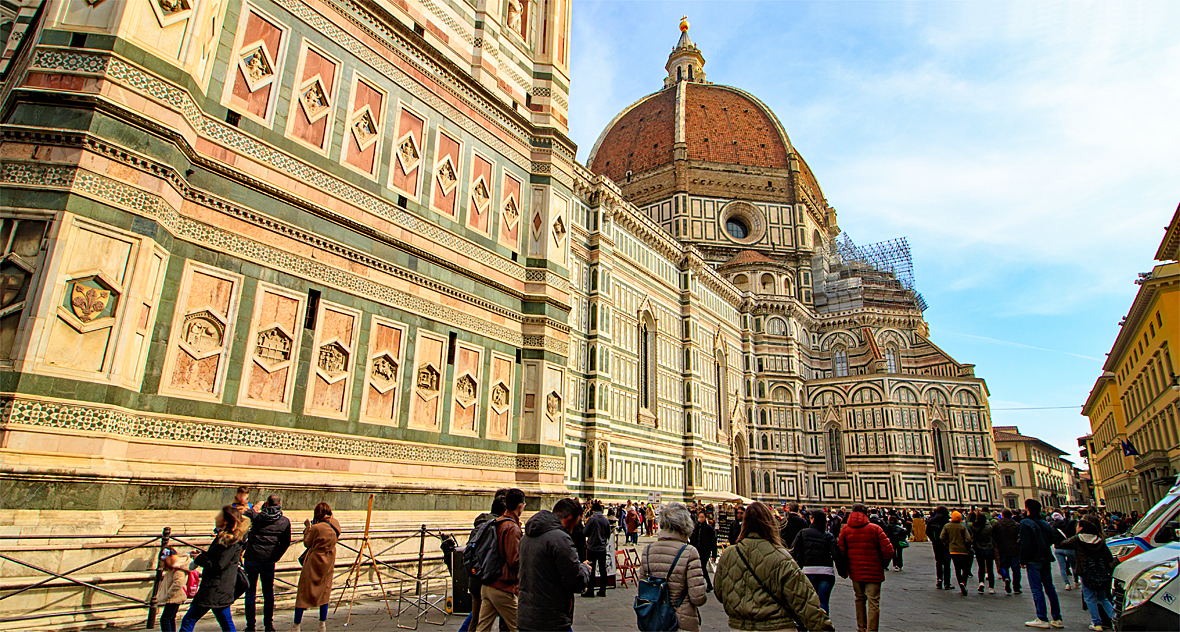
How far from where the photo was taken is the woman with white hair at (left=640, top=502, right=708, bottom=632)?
4203 mm

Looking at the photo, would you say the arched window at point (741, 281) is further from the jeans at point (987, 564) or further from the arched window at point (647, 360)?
the jeans at point (987, 564)

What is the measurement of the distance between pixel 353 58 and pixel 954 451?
5241 cm

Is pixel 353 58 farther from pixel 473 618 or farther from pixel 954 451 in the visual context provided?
pixel 954 451

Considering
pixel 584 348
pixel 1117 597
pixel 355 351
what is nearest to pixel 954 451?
pixel 584 348

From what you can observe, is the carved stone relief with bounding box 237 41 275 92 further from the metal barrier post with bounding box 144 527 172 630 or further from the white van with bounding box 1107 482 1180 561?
the white van with bounding box 1107 482 1180 561

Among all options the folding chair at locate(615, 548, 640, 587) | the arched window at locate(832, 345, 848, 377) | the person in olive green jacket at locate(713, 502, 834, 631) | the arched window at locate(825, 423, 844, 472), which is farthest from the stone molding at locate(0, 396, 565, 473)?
the arched window at locate(832, 345, 848, 377)

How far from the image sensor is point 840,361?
55.8m

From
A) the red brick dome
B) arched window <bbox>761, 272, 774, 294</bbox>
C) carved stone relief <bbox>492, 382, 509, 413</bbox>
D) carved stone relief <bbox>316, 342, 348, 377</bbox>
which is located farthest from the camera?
the red brick dome

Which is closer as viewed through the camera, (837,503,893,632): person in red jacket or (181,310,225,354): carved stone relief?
(837,503,893,632): person in red jacket

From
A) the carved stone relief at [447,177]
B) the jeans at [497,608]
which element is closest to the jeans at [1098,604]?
the jeans at [497,608]

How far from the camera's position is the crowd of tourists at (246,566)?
5176 millimetres

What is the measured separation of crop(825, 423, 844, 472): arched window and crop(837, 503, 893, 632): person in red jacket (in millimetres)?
46708

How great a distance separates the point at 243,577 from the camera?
220 inches

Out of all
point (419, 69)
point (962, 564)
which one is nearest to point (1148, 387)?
point (962, 564)
